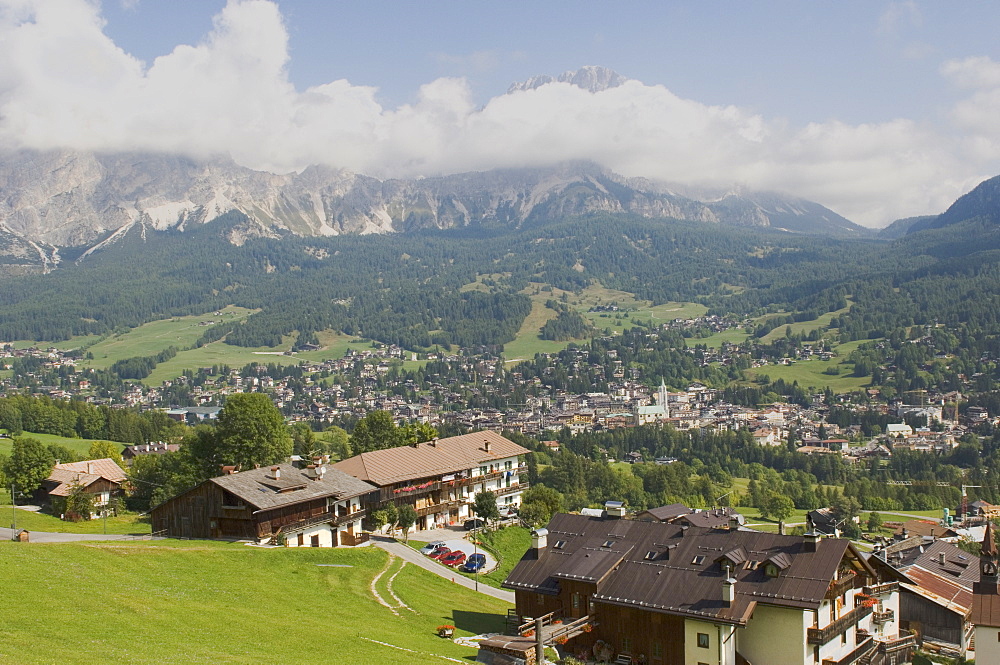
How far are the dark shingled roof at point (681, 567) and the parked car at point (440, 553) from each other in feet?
51.4

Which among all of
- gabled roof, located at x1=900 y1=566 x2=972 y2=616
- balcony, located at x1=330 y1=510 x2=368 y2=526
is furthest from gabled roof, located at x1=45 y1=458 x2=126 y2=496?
gabled roof, located at x1=900 y1=566 x2=972 y2=616

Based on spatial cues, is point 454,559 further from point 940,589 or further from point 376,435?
point 376,435

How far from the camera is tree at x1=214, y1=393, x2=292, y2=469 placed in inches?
3073

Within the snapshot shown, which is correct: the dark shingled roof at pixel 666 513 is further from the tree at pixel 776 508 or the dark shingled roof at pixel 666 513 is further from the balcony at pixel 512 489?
the tree at pixel 776 508

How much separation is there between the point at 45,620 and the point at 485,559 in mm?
36865

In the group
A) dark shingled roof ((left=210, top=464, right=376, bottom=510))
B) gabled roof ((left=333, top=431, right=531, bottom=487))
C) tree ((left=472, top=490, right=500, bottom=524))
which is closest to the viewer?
dark shingled roof ((left=210, top=464, right=376, bottom=510))

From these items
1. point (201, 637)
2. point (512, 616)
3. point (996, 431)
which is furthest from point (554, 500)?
point (996, 431)

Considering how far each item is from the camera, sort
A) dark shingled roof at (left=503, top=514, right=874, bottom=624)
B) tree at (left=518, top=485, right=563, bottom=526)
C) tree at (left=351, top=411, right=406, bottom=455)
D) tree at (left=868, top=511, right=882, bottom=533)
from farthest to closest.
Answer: tree at (left=868, top=511, right=882, bottom=533), tree at (left=351, top=411, right=406, bottom=455), tree at (left=518, top=485, right=563, bottom=526), dark shingled roof at (left=503, top=514, right=874, bottom=624)

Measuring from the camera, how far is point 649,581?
1711 inches

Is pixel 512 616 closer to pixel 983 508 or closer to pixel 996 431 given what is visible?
pixel 983 508

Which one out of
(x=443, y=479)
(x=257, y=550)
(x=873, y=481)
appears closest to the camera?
(x=257, y=550)

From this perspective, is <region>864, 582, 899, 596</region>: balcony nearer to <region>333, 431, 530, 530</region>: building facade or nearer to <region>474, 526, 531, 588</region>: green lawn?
<region>474, 526, 531, 588</region>: green lawn

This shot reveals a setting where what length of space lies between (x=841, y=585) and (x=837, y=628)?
1.99 meters

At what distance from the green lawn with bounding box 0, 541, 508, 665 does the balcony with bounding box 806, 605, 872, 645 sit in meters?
15.9
